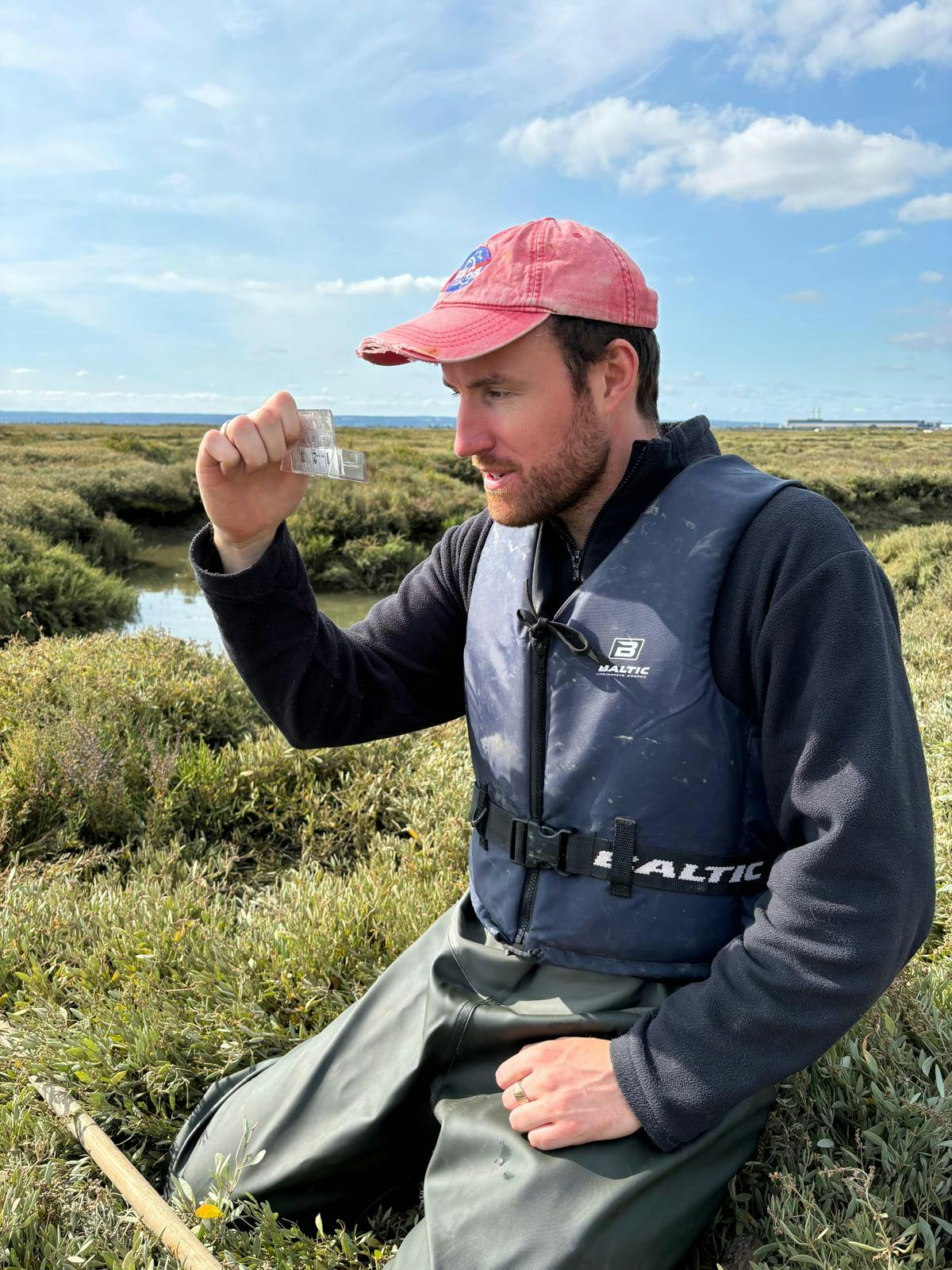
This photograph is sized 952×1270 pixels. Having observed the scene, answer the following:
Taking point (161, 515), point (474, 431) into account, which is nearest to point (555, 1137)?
point (474, 431)

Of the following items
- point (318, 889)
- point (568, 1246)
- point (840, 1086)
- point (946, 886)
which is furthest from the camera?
point (318, 889)

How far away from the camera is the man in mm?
1696

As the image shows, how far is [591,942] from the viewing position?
2.02m

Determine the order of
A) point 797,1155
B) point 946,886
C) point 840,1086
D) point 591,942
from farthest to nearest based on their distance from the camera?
point 946,886 < point 840,1086 < point 797,1155 < point 591,942

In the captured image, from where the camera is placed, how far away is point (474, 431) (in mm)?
2127

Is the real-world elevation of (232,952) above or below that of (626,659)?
below

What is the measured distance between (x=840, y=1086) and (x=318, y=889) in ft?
6.47

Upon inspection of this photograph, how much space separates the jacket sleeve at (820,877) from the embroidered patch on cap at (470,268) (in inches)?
42.0

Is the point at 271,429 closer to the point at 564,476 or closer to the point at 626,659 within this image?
the point at 564,476

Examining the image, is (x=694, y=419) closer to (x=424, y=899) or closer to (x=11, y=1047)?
(x=424, y=899)

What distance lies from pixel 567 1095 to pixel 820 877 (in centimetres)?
64

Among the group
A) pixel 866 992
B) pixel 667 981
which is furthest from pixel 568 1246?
pixel 866 992

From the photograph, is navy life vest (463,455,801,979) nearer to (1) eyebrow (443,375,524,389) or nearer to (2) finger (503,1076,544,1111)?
(2) finger (503,1076,544,1111)

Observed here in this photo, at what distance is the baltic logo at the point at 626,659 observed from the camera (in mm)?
1948
